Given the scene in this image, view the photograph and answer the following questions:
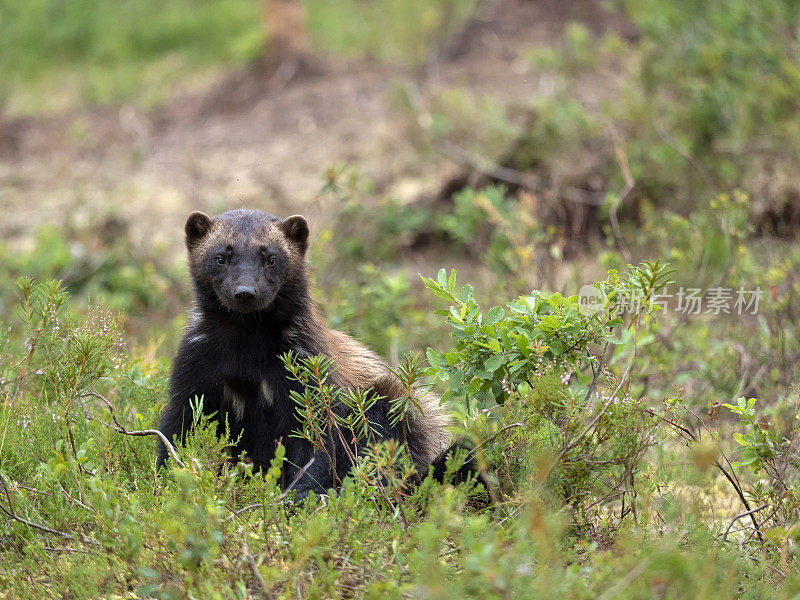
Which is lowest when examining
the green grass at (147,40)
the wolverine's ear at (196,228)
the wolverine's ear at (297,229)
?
the wolverine's ear at (297,229)

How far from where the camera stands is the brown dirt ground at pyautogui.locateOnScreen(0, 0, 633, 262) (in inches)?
440

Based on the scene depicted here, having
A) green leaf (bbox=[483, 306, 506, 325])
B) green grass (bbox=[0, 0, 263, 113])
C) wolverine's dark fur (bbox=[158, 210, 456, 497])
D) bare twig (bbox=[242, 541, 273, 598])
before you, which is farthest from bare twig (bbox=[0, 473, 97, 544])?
green grass (bbox=[0, 0, 263, 113])

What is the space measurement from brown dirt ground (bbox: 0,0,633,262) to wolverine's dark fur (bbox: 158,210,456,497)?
450 cm

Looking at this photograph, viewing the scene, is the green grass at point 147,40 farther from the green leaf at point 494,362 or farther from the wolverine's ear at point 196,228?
the green leaf at point 494,362

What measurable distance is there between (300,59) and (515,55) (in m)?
3.27

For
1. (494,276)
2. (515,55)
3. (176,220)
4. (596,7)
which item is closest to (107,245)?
(176,220)

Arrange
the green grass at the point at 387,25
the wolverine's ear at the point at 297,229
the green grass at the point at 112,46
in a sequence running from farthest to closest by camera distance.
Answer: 1. the green grass at the point at 112,46
2. the green grass at the point at 387,25
3. the wolverine's ear at the point at 297,229

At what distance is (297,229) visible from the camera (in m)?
5.40

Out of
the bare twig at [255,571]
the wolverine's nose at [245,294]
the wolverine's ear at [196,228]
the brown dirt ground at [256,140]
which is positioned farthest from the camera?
the brown dirt ground at [256,140]

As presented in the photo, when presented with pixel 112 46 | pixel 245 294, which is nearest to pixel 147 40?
pixel 112 46

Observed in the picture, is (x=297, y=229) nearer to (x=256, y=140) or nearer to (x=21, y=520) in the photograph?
(x=21, y=520)

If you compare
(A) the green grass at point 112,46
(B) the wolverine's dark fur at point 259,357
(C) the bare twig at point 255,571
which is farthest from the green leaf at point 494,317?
(A) the green grass at point 112,46

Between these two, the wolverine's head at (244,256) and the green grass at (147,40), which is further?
the green grass at (147,40)

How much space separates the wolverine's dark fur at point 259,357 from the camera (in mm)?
4707
